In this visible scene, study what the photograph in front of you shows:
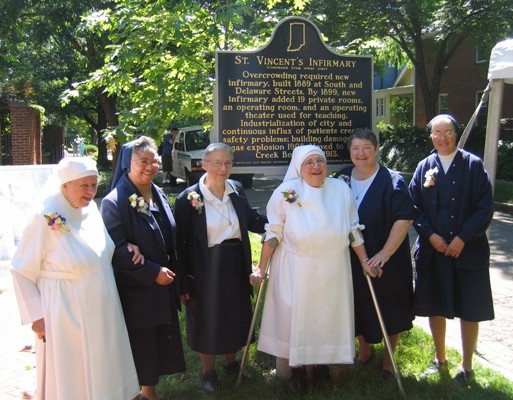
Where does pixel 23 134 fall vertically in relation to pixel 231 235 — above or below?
above

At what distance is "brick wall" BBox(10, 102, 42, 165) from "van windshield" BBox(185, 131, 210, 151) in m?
5.07

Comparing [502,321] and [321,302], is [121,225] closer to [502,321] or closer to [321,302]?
[321,302]

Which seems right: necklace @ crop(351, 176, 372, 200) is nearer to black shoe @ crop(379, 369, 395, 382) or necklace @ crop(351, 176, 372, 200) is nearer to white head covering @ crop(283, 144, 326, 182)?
white head covering @ crop(283, 144, 326, 182)

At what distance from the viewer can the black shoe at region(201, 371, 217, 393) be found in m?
4.19

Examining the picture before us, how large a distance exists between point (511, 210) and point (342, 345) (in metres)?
10.1

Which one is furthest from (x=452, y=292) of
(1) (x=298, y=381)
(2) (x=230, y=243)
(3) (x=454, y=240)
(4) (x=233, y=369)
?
(4) (x=233, y=369)

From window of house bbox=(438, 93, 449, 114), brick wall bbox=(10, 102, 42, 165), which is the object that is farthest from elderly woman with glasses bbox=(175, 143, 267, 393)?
window of house bbox=(438, 93, 449, 114)

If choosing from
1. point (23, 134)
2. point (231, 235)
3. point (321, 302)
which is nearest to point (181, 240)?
point (231, 235)

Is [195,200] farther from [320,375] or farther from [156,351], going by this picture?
[320,375]

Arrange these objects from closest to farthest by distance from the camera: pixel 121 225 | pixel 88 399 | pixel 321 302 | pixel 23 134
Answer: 1. pixel 88 399
2. pixel 121 225
3. pixel 321 302
4. pixel 23 134

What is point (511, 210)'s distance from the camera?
494 inches

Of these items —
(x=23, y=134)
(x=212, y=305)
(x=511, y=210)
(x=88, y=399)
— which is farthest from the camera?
(x=23, y=134)

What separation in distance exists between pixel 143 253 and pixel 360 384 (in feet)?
6.28

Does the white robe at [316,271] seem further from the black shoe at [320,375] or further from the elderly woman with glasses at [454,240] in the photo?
the elderly woman with glasses at [454,240]
